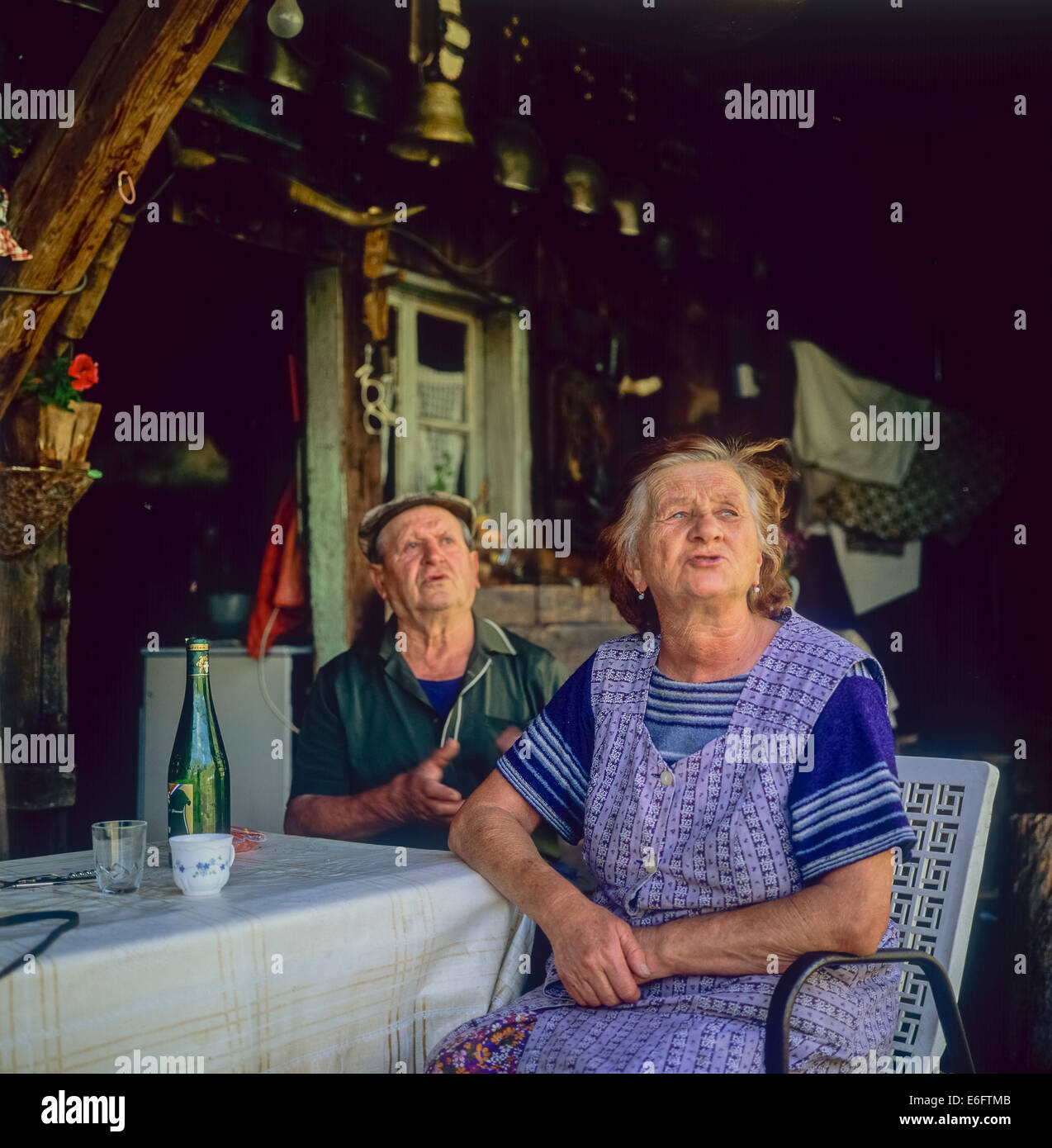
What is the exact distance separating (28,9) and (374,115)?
1096 mm

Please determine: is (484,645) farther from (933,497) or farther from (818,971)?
(933,497)

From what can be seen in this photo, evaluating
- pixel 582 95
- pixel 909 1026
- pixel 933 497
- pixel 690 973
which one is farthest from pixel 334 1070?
pixel 933 497

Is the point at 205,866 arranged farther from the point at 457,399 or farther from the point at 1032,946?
the point at 457,399

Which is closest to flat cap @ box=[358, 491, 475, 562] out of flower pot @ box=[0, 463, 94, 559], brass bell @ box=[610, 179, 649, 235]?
flower pot @ box=[0, 463, 94, 559]

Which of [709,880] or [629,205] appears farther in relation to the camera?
[629,205]

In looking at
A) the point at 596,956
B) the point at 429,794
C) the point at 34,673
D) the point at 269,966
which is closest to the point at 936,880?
the point at 596,956

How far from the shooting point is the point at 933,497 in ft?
19.7

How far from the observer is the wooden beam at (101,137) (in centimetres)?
280

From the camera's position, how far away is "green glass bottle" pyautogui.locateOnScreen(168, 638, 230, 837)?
2.06 meters

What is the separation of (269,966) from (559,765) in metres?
0.72

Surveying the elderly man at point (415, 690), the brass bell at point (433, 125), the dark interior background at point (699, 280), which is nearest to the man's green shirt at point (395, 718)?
the elderly man at point (415, 690)

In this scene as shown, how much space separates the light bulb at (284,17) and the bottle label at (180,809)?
234 centimetres

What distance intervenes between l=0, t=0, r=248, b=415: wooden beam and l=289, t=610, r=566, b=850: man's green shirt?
49.2 inches

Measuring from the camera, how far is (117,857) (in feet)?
5.75
